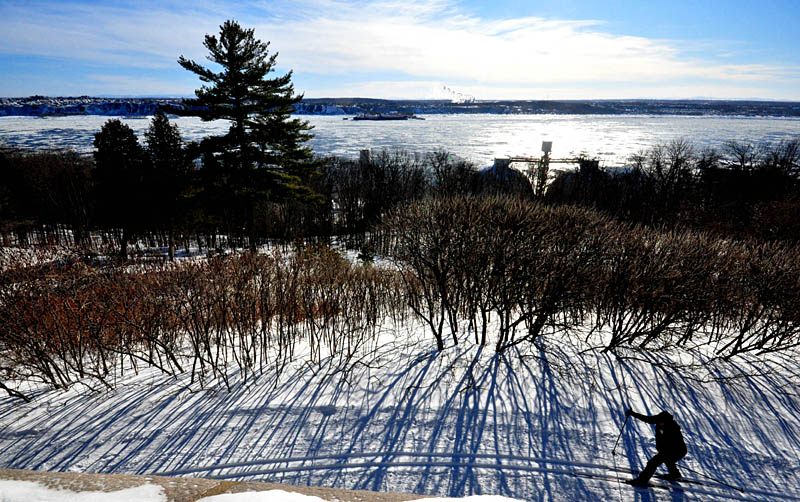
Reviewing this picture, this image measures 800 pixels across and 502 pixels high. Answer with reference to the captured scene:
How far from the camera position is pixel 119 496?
441cm

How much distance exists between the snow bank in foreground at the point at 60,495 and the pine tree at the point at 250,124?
1939 centimetres

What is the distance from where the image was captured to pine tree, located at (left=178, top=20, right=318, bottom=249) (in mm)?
21234

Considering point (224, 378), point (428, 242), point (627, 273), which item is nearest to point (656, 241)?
point (627, 273)

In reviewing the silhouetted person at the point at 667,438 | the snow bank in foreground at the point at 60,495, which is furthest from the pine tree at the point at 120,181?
the silhouetted person at the point at 667,438

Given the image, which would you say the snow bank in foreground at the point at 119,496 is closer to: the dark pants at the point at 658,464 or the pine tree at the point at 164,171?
the dark pants at the point at 658,464

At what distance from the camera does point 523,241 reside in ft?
34.7

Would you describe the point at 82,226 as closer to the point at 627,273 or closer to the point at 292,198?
the point at 292,198

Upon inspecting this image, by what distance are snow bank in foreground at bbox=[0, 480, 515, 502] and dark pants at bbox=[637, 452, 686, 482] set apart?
9.97ft

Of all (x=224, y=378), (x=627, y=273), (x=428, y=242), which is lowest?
(x=224, y=378)

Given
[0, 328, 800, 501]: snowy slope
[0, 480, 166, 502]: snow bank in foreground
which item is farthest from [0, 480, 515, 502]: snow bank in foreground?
[0, 328, 800, 501]: snowy slope

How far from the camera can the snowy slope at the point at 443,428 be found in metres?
6.38

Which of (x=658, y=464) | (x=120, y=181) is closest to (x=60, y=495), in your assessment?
(x=658, y=464)

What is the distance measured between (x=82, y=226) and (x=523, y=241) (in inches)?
1855

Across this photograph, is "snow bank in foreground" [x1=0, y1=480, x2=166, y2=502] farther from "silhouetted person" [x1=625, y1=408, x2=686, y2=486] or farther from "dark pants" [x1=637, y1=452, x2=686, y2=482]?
"dark pants" [x1=637, y1=452, x2=686, y2=482]
